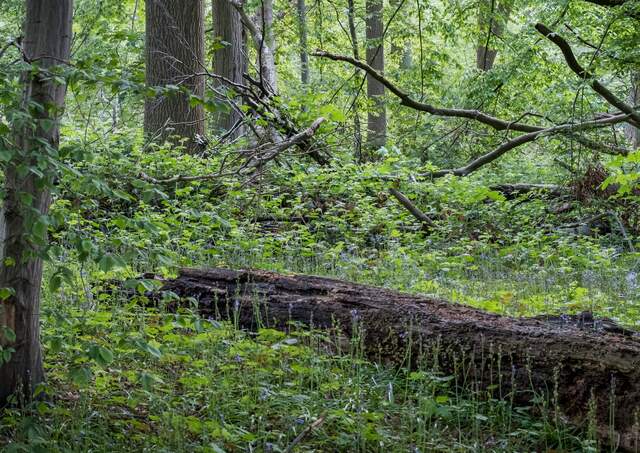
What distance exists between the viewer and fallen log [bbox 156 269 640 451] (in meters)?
3.74

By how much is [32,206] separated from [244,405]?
57.7 inches

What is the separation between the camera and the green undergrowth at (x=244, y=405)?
3299 mm

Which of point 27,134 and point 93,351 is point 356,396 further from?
point 27,134

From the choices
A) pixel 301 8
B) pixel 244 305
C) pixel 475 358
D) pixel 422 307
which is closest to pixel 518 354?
pixel 475 358

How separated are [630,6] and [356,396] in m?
6.76

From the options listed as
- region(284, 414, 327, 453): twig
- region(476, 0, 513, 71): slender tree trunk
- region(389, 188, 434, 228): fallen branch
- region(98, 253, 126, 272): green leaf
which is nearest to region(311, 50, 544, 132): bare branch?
region(476, 0, 513, 71): slender tree trunk

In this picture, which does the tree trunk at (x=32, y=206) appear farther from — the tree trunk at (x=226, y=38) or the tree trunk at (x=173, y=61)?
the tree trunk at (x=226, y=38)

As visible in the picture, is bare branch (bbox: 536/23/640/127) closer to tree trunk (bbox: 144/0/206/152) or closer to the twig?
tree trunk (bbox: 144/0/206/152)

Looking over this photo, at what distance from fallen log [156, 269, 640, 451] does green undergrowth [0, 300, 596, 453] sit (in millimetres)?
123

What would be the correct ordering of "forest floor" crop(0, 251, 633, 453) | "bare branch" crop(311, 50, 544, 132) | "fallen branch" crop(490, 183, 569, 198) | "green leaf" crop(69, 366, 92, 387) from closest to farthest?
1. "green leaf" crop(69, 366, 92, 387)
2. "forest floor" crop(0, 251, 633, 453)
3. "bare branch" crop(311, 50, 544, 132)
4. "fallen branch" crop(490, 183, 569, 198)

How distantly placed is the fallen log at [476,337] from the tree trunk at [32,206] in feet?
5.23

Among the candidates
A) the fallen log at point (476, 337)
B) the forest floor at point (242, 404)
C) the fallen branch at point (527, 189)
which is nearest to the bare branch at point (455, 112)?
the fallen branch at point (527, 189)

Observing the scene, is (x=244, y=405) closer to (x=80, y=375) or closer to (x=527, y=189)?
(x=80, y=375)

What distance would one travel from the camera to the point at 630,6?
8516mm
